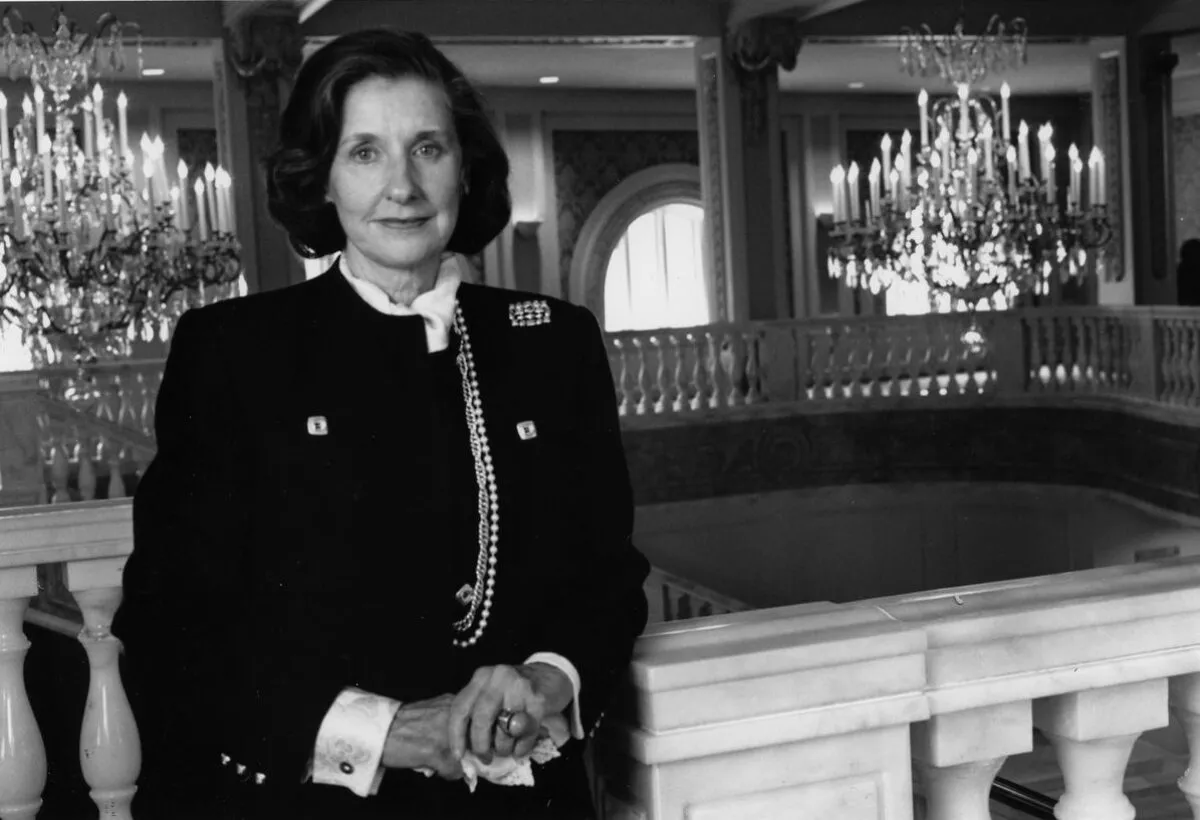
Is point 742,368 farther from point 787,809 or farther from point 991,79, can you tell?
point 787,809

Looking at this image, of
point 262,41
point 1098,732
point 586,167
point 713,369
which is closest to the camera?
point 1098,732

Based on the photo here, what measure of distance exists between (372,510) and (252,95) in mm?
9935

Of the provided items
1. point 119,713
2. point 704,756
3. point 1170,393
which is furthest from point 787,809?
point 1170,393

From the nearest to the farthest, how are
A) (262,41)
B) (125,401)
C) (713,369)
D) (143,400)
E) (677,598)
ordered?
(125,401) < (143,400) < (677,598) < (262,41) < (713,369)

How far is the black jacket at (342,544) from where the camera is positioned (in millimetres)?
1704

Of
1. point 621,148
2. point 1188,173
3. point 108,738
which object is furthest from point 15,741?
point 1188,173

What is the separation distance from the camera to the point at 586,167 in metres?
17.0

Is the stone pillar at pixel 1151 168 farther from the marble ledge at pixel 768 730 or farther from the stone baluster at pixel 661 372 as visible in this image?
the marble ledge at pixel 768 730

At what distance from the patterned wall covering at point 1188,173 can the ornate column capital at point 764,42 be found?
352 inches

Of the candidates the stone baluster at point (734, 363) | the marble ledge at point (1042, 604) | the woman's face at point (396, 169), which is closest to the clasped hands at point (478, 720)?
the marble ledge at point (1042, 604)

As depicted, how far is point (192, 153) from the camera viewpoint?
14.9 m

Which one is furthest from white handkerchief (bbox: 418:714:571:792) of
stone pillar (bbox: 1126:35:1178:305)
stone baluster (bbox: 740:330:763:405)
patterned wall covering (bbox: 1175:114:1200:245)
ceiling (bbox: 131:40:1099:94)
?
patterned wall covering (bbox: 1175:114:1200:245)

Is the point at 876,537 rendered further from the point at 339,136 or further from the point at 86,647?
the point at 339,136

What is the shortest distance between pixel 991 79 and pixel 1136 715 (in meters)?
16.4
